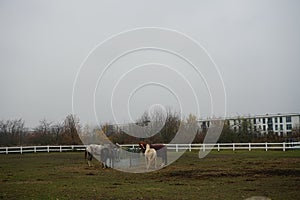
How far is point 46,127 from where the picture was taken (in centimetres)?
5278

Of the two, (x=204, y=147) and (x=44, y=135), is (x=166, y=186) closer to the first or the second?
(x=204, y=147)

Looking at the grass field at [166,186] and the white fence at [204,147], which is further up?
the white fence at [204,147]

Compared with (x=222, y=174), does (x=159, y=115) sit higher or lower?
higher

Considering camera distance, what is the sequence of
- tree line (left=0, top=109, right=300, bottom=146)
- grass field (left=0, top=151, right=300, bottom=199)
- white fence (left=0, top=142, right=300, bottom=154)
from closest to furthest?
grass field (left=0, top=151, right=300, bottom=199) → white fence (left=0, top=142, right=300, bottom=154) → tree line (left=0, top=109, right=300, bottom=146)

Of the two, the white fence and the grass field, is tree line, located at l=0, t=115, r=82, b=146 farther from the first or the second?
the grass field

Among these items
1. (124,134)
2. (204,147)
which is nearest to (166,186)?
(204,147)

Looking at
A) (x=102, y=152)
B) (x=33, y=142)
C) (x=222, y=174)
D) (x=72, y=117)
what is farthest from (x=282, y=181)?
(x=72, y=117)

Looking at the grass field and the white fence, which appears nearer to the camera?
the grass field

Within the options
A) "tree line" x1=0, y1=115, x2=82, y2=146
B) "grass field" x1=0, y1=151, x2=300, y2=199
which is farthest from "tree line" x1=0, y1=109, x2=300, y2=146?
"grass field" x1=0, y1=151, x2=300, y2=199

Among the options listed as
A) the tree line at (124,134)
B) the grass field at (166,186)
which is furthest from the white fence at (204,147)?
the grass field at (166,186)

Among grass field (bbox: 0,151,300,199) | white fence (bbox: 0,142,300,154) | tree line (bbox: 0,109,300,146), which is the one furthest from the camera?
tree line (bbox: 0,109,300,146)

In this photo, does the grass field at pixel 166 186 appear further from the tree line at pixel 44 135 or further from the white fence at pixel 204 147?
the tree line at pixel 44 135

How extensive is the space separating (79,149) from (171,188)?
1101 inches

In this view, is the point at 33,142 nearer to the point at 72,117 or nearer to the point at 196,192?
the point at 72,117
